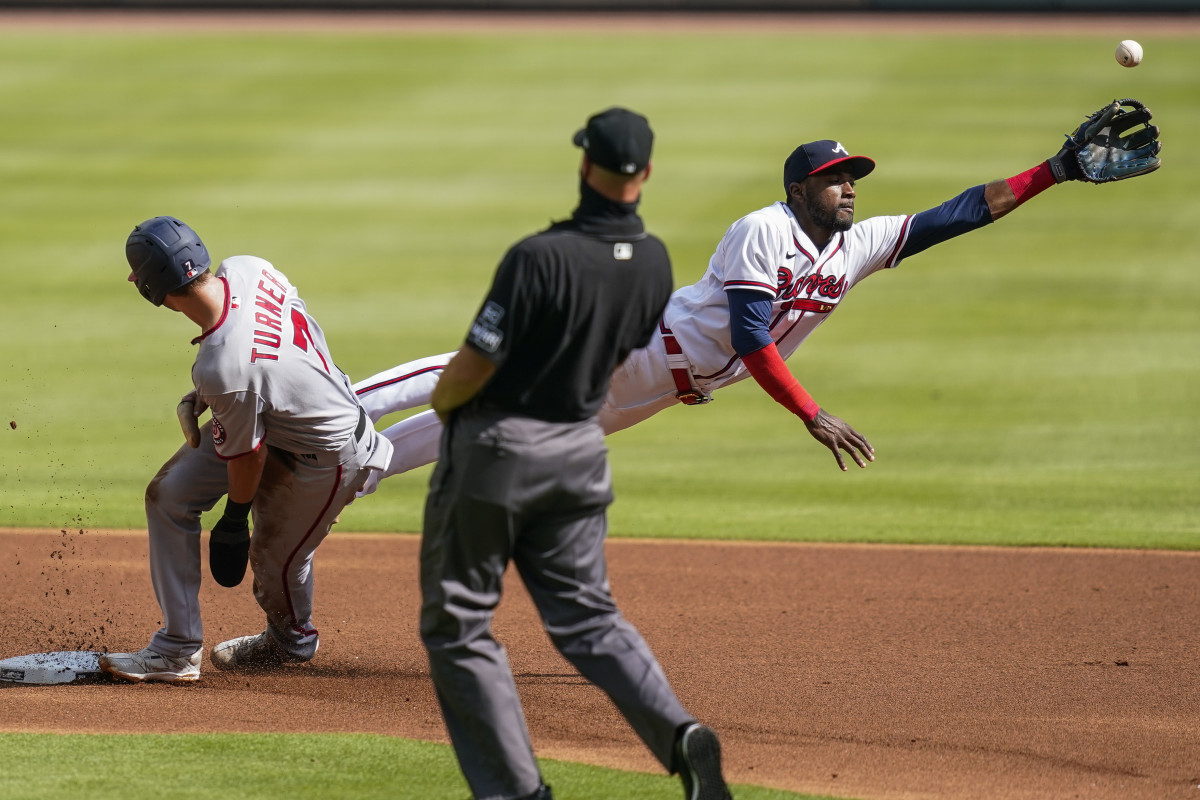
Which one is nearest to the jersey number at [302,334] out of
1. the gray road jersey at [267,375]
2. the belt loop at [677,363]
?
the gray road jersey at [267,375]

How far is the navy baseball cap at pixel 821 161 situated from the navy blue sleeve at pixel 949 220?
0.42 meters

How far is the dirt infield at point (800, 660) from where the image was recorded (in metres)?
4.96

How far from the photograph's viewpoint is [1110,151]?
20.4ft

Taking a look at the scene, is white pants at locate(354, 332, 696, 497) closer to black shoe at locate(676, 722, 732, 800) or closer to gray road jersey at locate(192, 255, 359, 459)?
gray road jersey at locate(192, 255, 359, 459)

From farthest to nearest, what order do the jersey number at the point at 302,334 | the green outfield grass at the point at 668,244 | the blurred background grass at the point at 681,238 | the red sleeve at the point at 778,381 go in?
the blurred background grass at the point at 681,238, the green outfield grass at the point at 668,244, the red sleeve at the point at 778,381, the jersey number at the point at 302,334

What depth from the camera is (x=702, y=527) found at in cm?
869

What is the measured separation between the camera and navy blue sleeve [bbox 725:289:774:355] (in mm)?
6012

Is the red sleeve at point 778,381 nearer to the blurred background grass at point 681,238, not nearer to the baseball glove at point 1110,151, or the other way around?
the baseball glove at point 1110,151

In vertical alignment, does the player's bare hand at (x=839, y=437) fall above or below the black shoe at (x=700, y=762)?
above

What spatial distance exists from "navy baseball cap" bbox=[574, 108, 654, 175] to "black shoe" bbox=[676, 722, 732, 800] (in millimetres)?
1581

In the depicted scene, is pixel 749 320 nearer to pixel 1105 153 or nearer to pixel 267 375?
pixel 1105 153

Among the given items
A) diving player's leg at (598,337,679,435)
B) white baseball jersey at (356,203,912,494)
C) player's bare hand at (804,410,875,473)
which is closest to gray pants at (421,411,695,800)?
player's bare hand at (804,410,875,473)

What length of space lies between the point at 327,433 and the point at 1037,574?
4.19m

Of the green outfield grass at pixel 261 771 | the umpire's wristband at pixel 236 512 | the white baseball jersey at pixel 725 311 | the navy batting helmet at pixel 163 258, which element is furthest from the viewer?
the white baseball jersey at pixel 725 311
